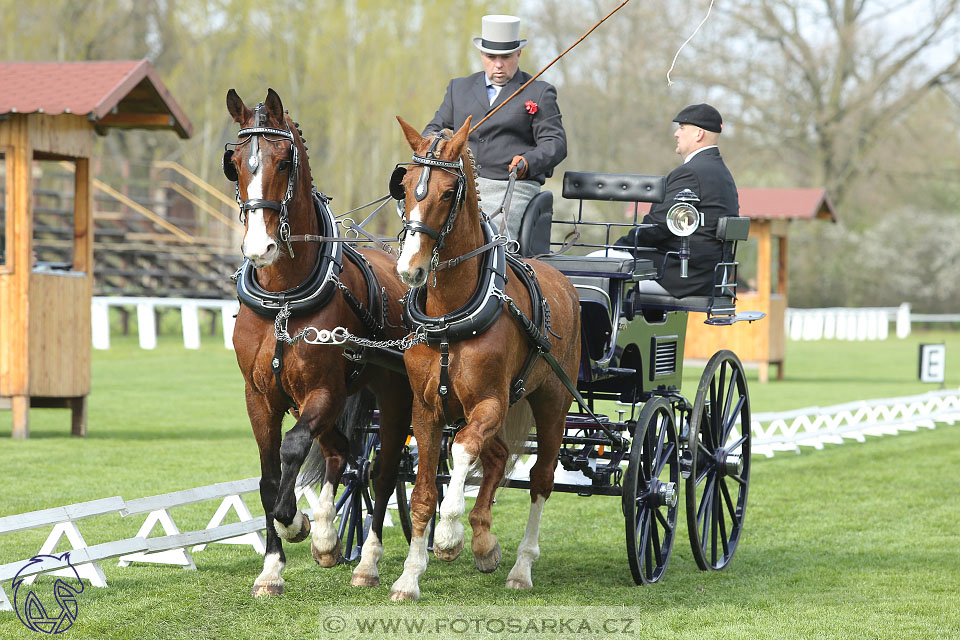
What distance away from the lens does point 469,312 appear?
16.8 feet

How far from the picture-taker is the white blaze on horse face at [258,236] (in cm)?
488

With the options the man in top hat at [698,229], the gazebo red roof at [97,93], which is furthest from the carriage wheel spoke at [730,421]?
the gazebo red roof at [97,93]

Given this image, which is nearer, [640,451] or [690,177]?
[640,451]

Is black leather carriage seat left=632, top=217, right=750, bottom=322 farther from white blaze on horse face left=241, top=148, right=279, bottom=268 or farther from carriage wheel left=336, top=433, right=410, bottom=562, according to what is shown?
white blaze on horse face left=241, top=148, right=279, bottom=268

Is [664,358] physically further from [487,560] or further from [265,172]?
[265,172]

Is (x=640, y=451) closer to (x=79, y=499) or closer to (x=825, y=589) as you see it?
(x=825, y=589)

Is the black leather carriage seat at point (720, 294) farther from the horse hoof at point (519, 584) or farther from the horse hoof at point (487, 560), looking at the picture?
the horse hoof at point (487, 560)

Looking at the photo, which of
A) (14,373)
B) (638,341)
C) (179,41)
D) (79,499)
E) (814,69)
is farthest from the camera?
(814,69)

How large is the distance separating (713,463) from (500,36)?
2769 millimetres

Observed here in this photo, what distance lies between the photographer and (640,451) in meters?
5.96

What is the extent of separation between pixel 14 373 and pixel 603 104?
30.6 meters

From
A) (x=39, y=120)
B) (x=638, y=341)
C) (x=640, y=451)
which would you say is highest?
(x=39, y=120)

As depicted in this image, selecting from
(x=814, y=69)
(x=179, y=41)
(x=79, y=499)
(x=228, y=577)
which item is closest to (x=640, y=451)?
(x=228, y=577)

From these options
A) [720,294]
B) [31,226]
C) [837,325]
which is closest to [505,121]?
[720,294]
